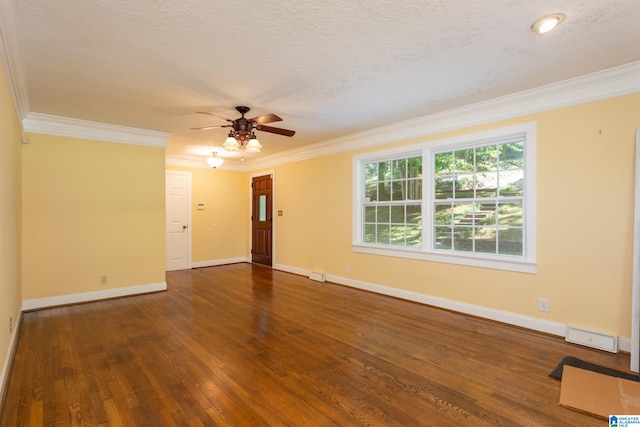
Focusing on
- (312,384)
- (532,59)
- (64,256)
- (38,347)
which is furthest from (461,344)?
(64,256)

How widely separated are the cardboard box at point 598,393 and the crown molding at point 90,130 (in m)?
5.71

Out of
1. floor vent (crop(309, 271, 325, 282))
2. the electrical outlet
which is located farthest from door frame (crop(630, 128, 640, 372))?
floor vent (crop(309, 271, 325, 282))

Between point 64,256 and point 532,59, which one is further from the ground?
point 532,59

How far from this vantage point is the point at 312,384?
242 cm

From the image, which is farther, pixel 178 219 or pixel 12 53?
pixel 178 219

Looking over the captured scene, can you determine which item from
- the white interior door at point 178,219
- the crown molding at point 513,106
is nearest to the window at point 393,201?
the crown molding at point 513,106

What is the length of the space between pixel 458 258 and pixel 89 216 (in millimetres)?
5197

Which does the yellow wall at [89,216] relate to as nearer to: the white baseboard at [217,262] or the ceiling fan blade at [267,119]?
the white baseboard at [217,262]

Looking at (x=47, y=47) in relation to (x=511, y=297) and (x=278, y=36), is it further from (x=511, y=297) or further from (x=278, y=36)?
(x=511, y=297)

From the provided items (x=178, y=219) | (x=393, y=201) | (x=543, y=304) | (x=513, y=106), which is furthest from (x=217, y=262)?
(x=513, y=106)

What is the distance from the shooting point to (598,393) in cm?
227

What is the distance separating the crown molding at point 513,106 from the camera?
295cm

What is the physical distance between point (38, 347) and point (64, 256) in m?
1.78

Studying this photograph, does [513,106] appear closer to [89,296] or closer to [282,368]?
[282,368]
